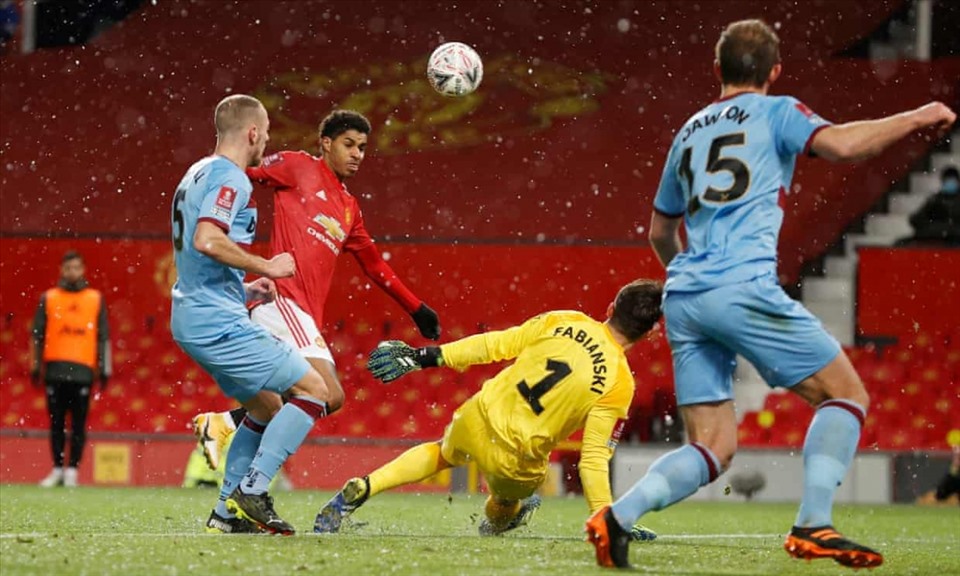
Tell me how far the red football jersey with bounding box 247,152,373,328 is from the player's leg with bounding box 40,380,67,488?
5.40 meters

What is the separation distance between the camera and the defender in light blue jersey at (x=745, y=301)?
404 cm

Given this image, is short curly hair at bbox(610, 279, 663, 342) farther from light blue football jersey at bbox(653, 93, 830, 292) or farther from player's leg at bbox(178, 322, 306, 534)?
player's leg at bbox(178, 322, 306, 534)

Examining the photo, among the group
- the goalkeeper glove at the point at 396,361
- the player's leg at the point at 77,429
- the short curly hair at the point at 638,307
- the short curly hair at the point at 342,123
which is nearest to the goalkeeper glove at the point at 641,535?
the short curly hair at the point at 638,307

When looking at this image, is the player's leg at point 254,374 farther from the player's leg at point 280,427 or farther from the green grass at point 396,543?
the green grass at point 396,543

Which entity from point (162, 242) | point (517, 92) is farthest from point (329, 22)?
point (162, 242)

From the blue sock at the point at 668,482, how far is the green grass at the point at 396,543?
0.62ft

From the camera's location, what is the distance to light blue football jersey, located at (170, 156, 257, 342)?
199 inches

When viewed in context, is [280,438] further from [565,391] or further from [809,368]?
[809,368]

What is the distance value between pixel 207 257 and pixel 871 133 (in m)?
2.37

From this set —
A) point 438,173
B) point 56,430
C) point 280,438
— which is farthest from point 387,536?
point 438,173

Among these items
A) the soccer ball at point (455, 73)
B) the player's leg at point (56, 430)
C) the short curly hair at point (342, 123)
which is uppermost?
the soccer ball at point (455, 73)

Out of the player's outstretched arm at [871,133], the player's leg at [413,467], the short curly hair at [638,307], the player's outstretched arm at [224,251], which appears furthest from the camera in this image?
the player's leg at [413,467]

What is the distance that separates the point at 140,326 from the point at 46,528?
828cm

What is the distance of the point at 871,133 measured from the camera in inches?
157
